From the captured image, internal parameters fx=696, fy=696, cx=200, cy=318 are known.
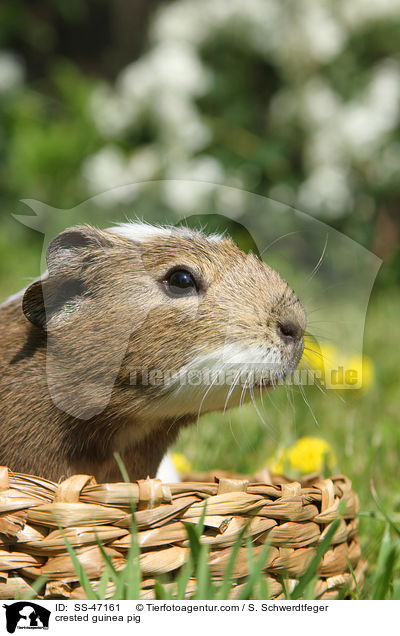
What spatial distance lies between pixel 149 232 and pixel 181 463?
1127 mm

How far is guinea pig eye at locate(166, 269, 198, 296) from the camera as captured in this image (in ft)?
6.43

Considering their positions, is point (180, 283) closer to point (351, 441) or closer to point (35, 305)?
point (35, 305)

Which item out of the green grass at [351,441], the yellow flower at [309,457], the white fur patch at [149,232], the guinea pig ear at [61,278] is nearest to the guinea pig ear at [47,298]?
the guinea pig ear at [61,278]

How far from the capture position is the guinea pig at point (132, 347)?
1.89 meters

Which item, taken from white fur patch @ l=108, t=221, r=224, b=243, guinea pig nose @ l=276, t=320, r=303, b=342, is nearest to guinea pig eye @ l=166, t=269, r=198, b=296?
white fur patch @ l=108, t=221, r=224, b=243

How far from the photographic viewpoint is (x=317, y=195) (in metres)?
3.58

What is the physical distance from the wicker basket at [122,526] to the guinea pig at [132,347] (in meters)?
0.29

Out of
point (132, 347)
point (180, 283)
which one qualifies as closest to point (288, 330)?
point (180, 283)

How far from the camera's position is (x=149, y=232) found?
2.10 meters

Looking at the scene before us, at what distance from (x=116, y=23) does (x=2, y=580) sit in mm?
8701

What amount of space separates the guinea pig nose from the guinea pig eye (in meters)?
0.26
